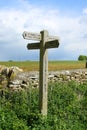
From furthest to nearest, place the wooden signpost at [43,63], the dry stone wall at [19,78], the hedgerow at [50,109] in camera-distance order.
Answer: the dry stone wall at [19,78] < the wooden signpost at [43,63] < the hedgerow at [50,109]

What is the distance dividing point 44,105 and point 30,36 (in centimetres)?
189

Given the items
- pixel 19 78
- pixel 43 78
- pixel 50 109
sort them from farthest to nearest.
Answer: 1. pixel 19 78
2. pixel 50 109
3. pixel 43 78

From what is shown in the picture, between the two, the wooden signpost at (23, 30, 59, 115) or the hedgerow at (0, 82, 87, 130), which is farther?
the wooden signpost at (23, 30, 59, 115)

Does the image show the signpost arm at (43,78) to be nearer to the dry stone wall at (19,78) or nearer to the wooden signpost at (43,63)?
the wooden signpost at (43,63)

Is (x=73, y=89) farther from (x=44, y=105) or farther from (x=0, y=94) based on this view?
(x=44, y=105)

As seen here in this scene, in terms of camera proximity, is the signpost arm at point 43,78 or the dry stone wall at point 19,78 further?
the dry stone wall at point 19,78

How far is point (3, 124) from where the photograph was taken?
1287cm

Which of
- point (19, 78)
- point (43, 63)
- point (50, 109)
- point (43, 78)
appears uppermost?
point (43, 63)

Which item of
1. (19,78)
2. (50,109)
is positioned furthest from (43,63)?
(19,78)

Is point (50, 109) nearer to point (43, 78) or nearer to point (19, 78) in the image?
point (43, 78)

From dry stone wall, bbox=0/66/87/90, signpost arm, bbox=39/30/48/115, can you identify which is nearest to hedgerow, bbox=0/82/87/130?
signpost arm, bbox=39/30/48/115

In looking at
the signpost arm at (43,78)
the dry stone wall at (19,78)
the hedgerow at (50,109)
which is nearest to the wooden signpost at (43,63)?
the signpost arm at (43,78)

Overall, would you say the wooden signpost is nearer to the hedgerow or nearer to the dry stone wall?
the hedgerow

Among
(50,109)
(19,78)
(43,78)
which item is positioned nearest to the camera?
(43,78)
